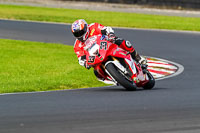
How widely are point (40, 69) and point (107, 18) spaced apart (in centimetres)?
1601

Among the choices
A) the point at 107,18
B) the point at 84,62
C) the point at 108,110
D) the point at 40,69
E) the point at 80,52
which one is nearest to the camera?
the point at 108,110

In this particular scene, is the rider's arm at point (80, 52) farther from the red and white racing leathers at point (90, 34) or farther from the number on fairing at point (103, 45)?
the number on fairing at point (103, 45)

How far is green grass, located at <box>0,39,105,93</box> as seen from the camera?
11.6 metres

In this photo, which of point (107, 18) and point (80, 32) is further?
point (107, 18)

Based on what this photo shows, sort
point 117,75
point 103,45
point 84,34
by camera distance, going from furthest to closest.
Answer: point 84,34
point 103,45
point 117,75

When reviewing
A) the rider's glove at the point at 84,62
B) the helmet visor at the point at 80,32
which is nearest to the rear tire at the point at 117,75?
the rider's glove at the point at 84,62

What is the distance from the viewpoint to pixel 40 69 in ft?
45.7

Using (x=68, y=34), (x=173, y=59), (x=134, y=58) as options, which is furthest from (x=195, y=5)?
(x=134, y=58)

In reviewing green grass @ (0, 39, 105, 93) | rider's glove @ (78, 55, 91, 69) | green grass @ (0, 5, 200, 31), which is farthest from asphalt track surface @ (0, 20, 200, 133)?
green grass @ (0, 5, 200, 31)

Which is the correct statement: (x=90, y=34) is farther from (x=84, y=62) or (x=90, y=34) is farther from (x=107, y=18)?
(x=107, y=18)

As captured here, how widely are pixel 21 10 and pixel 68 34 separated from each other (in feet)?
34.8

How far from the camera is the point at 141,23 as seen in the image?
89.1 ft

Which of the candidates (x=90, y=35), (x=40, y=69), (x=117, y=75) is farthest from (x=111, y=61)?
(x=40, y=69)

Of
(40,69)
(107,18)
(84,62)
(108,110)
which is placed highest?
(84,62)
